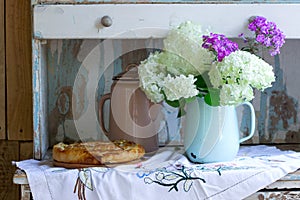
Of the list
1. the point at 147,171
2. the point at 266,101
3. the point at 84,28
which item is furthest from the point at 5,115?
the point at 266,101

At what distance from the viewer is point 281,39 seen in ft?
4.84

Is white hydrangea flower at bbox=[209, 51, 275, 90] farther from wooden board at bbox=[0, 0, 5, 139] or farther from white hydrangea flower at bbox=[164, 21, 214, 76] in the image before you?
wooden board at bbox=[0, 0, 5, 139]

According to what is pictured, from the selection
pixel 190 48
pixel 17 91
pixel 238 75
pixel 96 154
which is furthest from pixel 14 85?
pixel 238 75

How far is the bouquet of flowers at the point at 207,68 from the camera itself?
54.4 inches

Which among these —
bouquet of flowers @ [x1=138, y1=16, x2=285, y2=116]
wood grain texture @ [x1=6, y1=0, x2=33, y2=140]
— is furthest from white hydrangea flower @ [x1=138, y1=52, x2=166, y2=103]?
wood grain texture @ [x1=6, y1=0, x2=33, y2=140]

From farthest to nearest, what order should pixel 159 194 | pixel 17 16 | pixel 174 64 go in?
1. pixel 17 16
2. pixel 174 64
3. pixel 159 194

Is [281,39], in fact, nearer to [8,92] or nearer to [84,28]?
[84,28]

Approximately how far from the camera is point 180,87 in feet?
4.59

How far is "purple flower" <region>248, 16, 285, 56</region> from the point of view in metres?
1.47

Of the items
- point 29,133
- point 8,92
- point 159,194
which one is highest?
point 8,92

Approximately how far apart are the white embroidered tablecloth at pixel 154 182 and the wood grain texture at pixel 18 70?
41cm

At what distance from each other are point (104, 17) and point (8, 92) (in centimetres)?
47

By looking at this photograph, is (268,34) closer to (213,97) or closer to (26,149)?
(213,97)

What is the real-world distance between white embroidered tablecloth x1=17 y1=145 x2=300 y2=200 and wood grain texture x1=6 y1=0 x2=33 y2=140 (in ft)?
1.36
